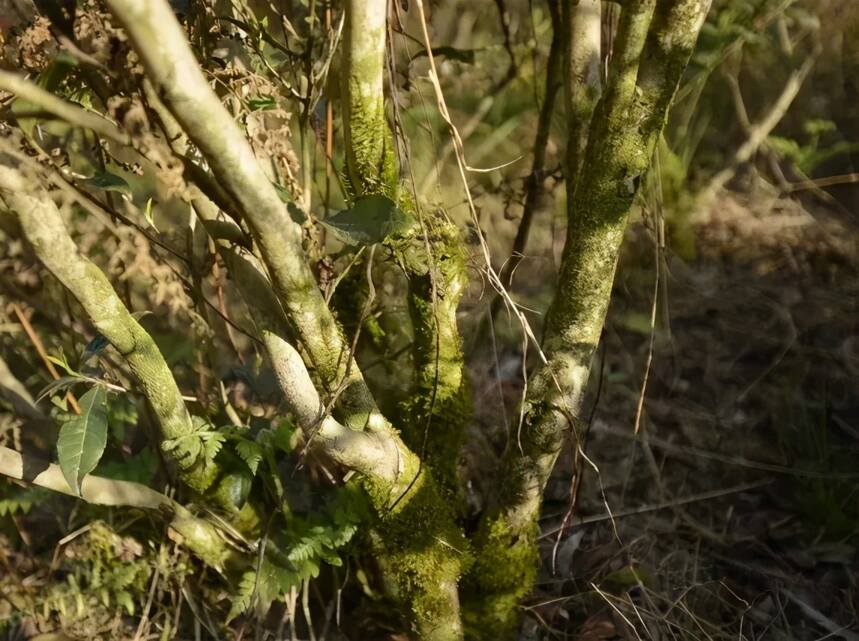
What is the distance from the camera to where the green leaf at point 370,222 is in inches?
53.1

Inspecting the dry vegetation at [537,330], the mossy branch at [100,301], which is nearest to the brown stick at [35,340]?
the dry vegetation at [537,330]

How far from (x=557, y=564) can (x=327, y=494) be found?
0.76 metres

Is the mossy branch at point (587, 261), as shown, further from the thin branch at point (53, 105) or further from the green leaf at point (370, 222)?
the thin branch at point (53, 105)

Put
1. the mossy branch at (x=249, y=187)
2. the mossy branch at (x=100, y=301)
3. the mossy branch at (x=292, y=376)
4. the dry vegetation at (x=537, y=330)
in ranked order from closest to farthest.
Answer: the mossy branch at (x=249, y=187), the mossy branch at (x=100, y=301), the mossy branch at (x=292, y=376), the dry vegetation at (x=537, y=330)

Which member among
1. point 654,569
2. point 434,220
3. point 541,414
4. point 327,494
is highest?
point 434,220

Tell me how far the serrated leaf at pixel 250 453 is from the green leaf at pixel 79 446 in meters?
0.28

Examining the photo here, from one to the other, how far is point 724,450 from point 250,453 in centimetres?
167

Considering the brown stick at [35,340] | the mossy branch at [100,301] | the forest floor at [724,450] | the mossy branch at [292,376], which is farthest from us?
the forest floor at [724,450]

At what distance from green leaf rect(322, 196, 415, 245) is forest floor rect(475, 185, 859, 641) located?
726 mm

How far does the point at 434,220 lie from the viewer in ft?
5.12

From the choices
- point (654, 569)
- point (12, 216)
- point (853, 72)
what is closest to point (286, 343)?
point (12, 216)

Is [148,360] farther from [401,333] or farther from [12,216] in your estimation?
[401,333]

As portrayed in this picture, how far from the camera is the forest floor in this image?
6.64ft

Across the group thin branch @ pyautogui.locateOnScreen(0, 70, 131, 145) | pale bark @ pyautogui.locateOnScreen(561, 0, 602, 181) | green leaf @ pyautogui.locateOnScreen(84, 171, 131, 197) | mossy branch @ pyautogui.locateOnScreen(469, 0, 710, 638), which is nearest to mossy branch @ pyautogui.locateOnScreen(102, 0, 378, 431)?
thin branch @ pyautogui.locateOnScreen(0, 70, 131, 145)
